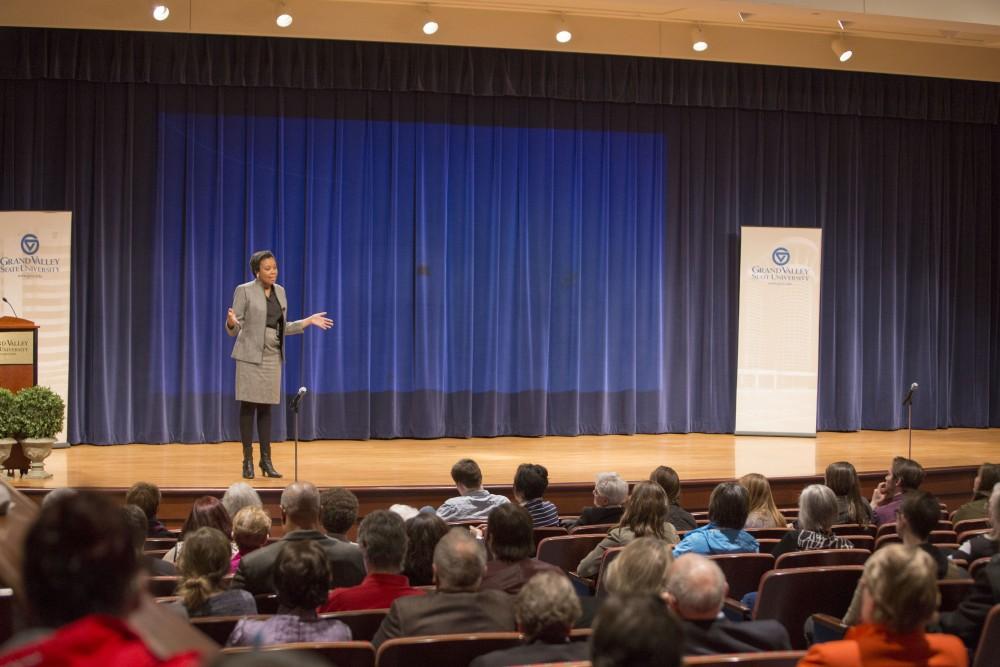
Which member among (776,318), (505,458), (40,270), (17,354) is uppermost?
(40,270)

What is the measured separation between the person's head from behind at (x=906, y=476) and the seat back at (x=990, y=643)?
9.09 ft

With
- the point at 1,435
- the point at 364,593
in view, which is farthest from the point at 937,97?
the point at 364,593

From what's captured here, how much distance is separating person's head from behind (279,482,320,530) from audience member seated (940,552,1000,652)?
2.28m

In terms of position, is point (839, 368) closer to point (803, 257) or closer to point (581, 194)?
point (803, 257)

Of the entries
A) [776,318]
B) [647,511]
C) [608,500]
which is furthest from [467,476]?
[776,318]

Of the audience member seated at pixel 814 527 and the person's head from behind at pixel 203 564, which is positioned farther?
the audience member seated at pixel 814 527

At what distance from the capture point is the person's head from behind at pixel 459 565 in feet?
10.3

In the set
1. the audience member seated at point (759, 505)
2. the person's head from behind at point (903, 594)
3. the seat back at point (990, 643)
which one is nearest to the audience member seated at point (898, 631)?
the person's head from behind at point (903, 594)

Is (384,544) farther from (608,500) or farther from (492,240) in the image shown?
(492,240)

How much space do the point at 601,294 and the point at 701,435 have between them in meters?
1.73

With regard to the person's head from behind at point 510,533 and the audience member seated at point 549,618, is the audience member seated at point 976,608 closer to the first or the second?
the audience member seated at point 549,618

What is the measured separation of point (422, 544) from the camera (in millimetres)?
4066

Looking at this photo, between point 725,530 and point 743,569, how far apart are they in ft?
1.55

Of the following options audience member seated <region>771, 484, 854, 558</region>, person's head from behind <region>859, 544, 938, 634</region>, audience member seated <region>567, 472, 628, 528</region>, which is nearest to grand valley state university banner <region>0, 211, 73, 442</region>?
audience member seated <region>567, 472, 628, 528</region>
